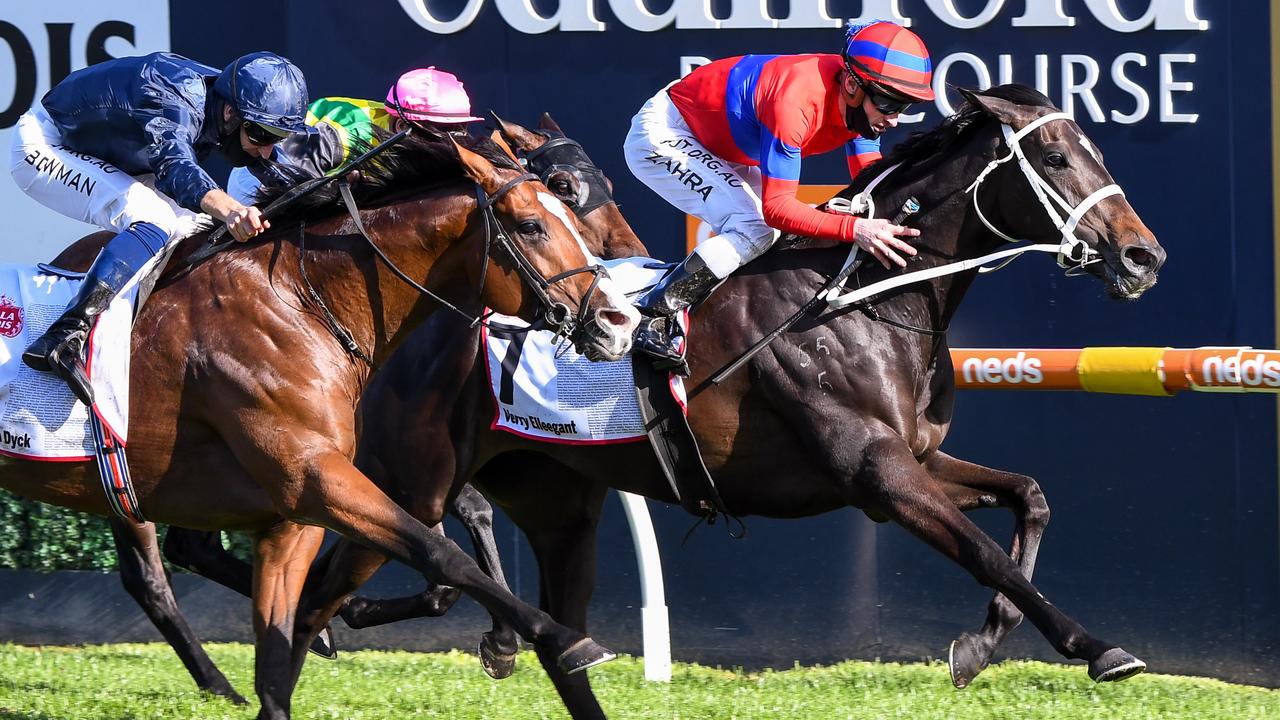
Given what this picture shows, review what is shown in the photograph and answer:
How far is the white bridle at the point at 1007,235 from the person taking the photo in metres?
4.28

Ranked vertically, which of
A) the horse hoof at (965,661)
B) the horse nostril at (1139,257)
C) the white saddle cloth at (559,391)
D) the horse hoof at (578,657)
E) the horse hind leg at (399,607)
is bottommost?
the horse hind leg at (399,607)

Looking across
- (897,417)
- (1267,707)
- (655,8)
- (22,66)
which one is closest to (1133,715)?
(1267,707)

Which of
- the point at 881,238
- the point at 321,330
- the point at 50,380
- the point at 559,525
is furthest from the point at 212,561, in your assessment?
the point at 881,238

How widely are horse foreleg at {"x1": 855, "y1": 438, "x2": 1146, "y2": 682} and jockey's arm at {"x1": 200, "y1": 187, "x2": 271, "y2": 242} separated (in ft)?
5.68

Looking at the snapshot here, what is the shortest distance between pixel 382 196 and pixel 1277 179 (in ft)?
11.3

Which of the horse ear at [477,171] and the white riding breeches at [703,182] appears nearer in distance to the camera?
the horse ear at [477,171]

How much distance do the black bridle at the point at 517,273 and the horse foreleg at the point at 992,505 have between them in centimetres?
139

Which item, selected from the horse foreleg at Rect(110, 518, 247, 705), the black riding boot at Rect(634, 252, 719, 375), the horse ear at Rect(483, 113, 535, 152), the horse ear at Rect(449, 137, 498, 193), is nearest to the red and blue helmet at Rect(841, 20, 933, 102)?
the black riding boot at Rect(634, 252, 719, 375)

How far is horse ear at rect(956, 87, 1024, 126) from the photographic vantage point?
4387mm

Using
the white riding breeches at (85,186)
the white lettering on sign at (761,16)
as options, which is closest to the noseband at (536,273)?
the white riding breeches at (85,186)

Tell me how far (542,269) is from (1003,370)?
2258mm

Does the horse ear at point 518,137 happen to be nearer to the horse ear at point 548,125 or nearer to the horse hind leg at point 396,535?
the horse ear at point 548,125

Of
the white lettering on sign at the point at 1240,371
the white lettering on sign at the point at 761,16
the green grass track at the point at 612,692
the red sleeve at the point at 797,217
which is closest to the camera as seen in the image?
the red sleeve at the point at 797,217

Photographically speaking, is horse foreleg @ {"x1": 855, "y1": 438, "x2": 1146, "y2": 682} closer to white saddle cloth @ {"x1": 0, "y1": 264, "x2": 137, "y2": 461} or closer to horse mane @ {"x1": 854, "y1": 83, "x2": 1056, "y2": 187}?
horse mane @ {"x1": 854, "y1": 83, "x2": 1056, "y2": 187}
